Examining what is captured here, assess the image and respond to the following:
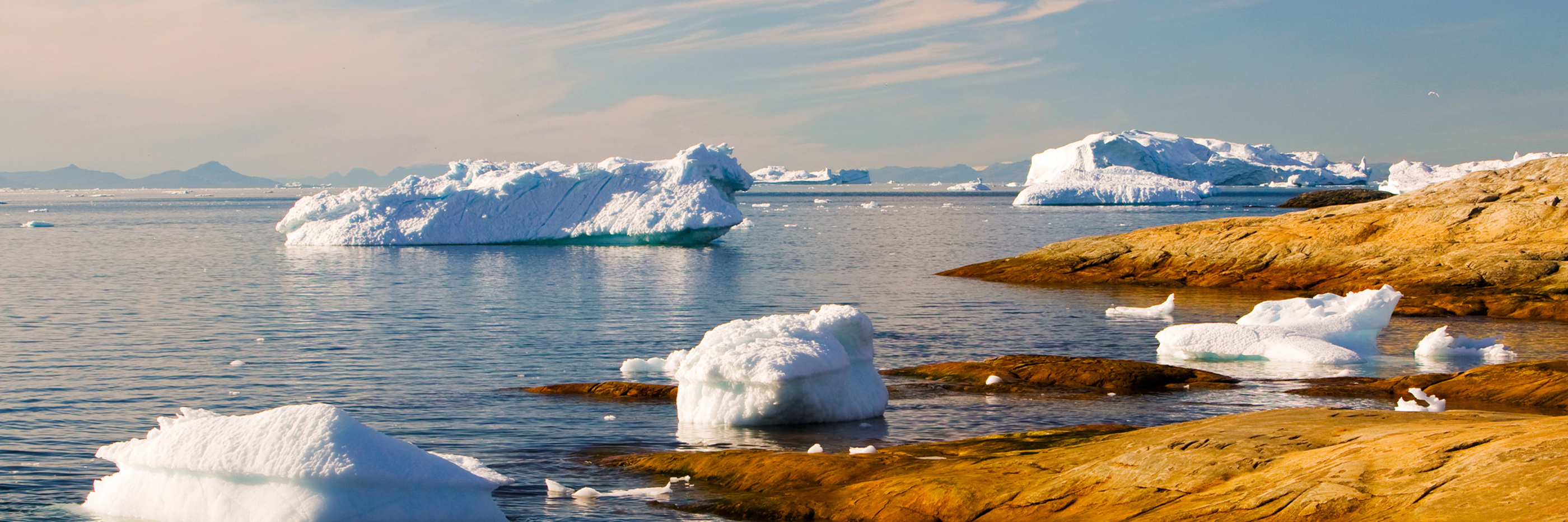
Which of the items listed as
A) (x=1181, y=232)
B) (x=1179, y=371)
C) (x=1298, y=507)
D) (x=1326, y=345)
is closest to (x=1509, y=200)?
(x=1181, y=232)

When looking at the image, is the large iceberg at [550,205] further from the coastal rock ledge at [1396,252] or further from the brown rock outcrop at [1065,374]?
the brown rock outcrop at [1065,374]

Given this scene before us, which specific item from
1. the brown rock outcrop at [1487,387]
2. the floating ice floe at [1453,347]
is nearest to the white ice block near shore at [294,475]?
the brown rock outcrop at [1487,387]

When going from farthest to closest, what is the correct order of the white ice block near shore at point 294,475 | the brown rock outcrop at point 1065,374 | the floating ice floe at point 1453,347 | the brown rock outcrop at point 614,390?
the floating ice floe at point 1453,347 < the brown rock outcrop at point 1065,374 < the brown rock outcrop at point 614,390 < the white ice block near shore at point 294,475

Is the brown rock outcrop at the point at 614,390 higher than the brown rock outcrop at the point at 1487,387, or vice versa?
the brown rock outcrop at the point at 1487,387

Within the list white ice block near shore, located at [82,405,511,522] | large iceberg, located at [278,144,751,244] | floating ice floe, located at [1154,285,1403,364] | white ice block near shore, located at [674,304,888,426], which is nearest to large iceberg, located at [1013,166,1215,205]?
large iceberg, located at [278,144,751,244]

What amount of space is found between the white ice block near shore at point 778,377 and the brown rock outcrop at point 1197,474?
66.6 inches

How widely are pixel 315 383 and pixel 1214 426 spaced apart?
11.9 metres

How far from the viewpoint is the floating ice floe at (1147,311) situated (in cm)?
2250

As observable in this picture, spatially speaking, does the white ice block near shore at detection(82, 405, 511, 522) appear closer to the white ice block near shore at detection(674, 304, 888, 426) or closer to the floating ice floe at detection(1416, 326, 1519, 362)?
the white ice block near shore at detection(674, 304, 888, 426)

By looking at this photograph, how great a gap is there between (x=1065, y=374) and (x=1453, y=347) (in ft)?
20.4

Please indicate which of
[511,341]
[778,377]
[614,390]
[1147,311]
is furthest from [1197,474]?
[1147,311]

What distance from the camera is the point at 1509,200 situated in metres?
26.4

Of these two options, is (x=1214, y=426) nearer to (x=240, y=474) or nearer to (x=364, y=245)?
(x=240, y=474)

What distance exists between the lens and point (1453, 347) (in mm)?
16312
